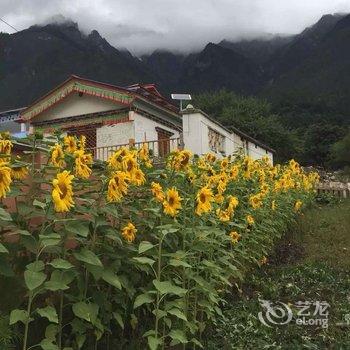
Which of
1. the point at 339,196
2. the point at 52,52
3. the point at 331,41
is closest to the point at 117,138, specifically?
the point at 339,196

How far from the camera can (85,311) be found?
7.16 feet

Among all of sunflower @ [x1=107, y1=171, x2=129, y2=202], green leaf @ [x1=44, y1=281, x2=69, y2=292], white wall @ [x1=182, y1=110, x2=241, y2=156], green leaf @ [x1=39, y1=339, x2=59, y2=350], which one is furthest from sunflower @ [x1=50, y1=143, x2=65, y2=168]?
white wall @ [x1=182, y1=110, x2=241, y2=156]

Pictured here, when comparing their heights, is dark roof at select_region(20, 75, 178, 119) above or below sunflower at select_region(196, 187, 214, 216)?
above

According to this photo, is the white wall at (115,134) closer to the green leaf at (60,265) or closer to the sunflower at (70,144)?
the sunflower at (70,144)

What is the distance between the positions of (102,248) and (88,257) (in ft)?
1.01

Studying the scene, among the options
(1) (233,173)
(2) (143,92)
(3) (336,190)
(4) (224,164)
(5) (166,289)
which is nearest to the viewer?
(5) (166,289)

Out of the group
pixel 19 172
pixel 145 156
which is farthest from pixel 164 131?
pixel 19 172

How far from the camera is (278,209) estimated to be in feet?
20.2

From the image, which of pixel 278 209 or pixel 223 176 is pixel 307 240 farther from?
pixel 223 176

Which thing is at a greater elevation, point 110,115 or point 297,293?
point 110,115

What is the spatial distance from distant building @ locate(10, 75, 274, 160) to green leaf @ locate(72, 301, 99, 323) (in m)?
10.8

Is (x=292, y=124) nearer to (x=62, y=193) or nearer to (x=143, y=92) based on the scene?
(x=143, y=92)

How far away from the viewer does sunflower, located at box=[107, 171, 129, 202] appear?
2381 mm

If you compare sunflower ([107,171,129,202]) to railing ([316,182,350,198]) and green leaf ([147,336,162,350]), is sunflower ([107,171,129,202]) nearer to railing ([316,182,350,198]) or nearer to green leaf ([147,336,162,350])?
green leaf ([147,336,162,350])
